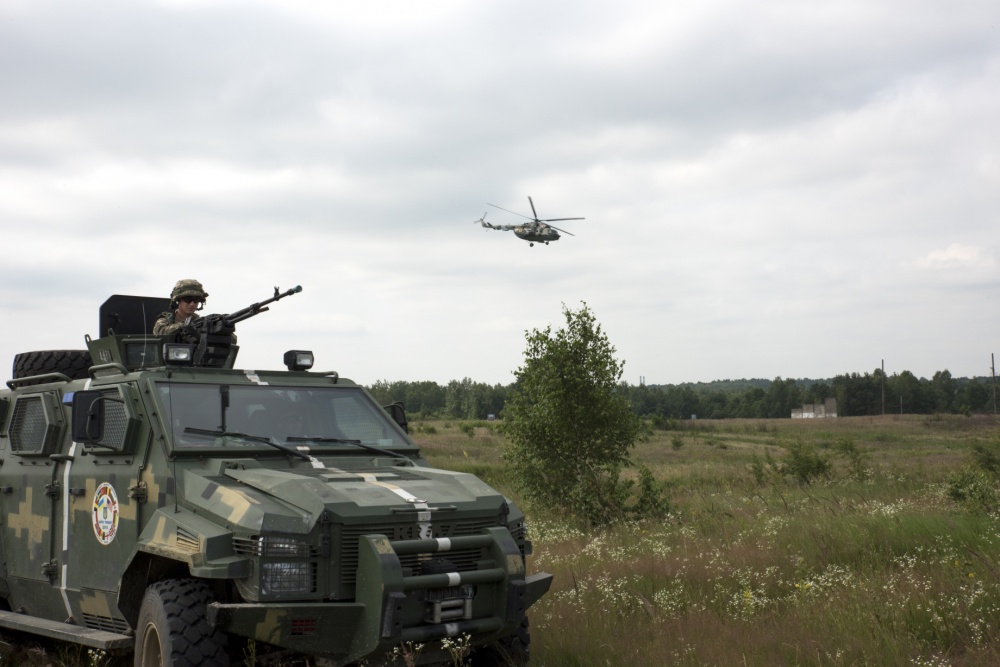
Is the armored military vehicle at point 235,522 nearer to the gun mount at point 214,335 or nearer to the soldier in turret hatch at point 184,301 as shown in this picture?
the gun mount at point 214,335

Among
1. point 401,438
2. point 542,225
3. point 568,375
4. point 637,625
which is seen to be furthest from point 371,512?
point 542,225

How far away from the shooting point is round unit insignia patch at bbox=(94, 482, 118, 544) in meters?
6.36

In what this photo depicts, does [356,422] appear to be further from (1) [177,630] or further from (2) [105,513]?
(1) [177,630]

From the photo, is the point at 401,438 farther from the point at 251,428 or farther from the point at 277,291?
the point at 277,291

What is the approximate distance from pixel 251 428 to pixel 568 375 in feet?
28.8

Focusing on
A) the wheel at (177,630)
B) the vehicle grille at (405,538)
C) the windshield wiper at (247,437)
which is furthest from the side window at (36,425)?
the vehicle grille at (405,538)

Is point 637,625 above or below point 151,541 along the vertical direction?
below

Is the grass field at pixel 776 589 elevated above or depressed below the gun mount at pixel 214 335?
below

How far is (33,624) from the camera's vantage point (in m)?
6.85

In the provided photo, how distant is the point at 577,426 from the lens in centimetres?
1509

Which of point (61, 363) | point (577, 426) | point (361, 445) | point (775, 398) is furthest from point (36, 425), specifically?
point (775, 398)

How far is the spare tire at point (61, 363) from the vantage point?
8.21 metres

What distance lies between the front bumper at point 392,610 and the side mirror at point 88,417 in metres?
1.83

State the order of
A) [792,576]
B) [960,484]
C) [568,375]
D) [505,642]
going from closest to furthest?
[505,642]
[792,576]
[960,484]
[568,375]
